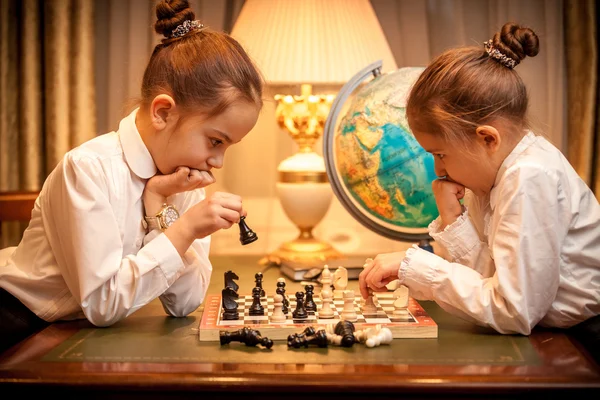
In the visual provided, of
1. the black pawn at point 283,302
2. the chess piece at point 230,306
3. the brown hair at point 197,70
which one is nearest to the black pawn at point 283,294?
the black pawn at point 283,302

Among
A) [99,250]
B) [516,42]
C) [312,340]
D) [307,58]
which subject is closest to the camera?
[312,340]

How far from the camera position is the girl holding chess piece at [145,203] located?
1.62 metres

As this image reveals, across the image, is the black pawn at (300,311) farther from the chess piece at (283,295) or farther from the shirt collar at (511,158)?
the shirt collar at (511,158)

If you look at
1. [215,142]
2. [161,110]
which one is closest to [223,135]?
[215,142]

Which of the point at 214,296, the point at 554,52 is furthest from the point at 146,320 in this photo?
the point at 554,52

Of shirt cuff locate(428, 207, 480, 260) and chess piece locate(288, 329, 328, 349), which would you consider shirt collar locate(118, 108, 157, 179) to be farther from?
shirt cuff locate(428, 207, 480, 260)

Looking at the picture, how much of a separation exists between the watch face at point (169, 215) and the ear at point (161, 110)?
194mm

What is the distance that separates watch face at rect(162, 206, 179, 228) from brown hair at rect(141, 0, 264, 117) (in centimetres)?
25

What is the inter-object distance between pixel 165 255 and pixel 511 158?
80 cm

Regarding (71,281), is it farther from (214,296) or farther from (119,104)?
(119,104)

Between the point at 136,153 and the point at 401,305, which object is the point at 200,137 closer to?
the point at 136,153

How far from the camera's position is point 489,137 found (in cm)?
169

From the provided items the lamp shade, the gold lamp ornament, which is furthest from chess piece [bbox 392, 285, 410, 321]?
the lamp shade

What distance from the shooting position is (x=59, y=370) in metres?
1.34
